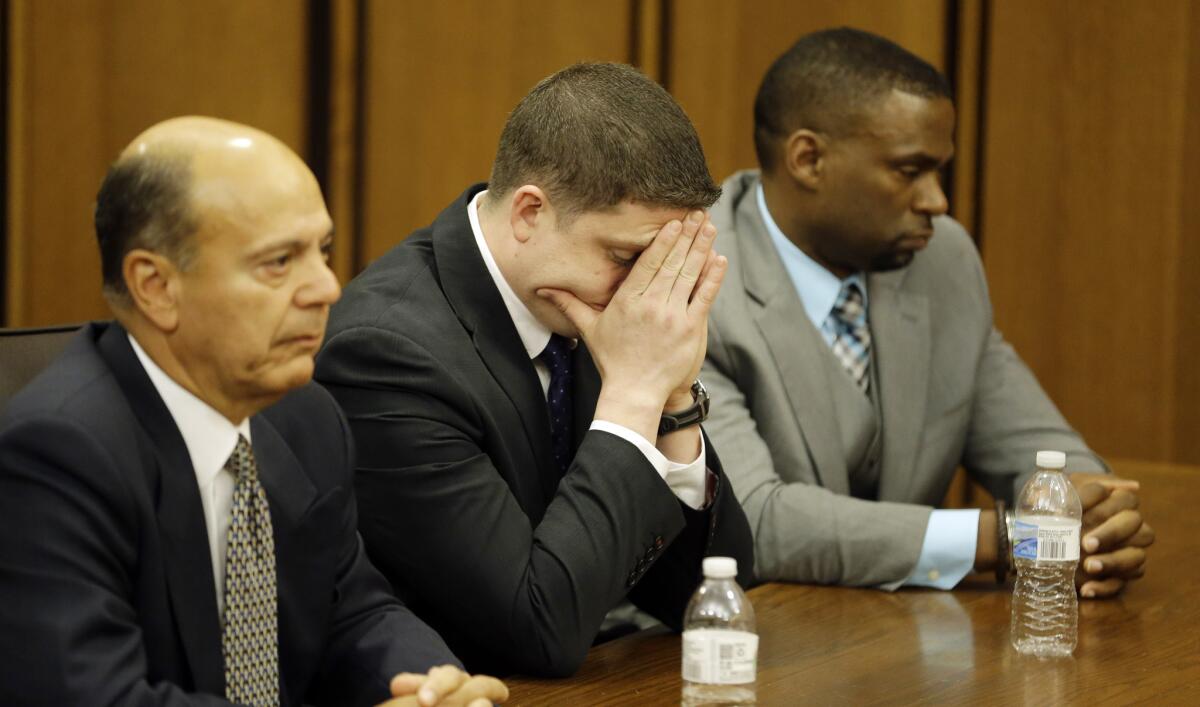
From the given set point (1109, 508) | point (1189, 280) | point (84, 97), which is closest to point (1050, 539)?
point (1109, 508)

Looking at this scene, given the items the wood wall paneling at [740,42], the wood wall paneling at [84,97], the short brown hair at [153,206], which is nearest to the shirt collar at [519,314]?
the short brown hair at [153,206]

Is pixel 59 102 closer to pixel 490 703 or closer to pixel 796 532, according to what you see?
pixel 796 532

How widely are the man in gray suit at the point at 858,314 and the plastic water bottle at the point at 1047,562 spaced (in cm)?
30

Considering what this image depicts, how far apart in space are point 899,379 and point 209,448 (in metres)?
1.64

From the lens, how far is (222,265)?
1384mm

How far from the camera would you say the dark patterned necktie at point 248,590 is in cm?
147

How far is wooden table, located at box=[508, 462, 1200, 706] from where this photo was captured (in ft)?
5.81

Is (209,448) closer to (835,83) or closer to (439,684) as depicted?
(439,684)

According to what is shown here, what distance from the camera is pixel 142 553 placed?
141cm

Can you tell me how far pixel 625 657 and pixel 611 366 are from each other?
0.38 m

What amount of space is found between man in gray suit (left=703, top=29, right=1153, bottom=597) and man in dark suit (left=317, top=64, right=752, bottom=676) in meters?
0.51

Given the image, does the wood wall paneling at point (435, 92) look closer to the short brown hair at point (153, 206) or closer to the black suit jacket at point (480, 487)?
the black suit jacket at point (480, 487)

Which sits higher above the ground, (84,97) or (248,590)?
(84,97)

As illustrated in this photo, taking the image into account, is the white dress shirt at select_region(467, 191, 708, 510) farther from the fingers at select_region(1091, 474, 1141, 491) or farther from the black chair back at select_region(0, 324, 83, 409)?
the fingers at select_region(1091, 474, 1141, 491)
